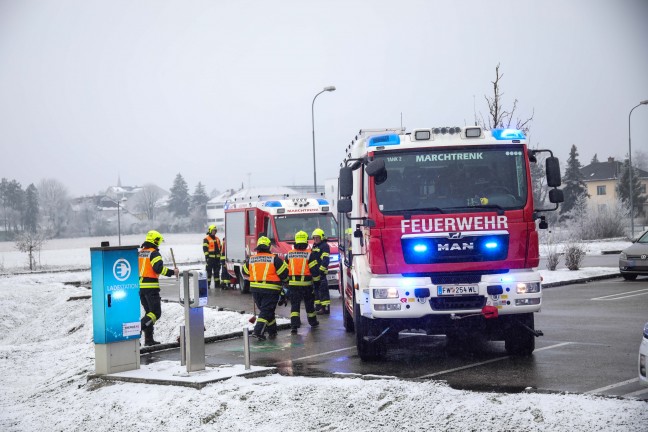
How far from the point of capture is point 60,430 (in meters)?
9.12

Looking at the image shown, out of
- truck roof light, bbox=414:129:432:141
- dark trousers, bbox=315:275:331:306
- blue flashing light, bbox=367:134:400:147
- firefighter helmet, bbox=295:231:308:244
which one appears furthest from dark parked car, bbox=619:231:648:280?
blue flashing light, bbox=367:134:400:147

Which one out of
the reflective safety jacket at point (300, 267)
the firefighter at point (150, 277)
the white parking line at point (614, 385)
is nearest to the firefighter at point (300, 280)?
the reflective safety jacket at point (300, 267)

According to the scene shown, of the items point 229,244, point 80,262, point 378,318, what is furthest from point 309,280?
point 80,262

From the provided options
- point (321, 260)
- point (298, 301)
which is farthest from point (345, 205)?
point (321, 260)

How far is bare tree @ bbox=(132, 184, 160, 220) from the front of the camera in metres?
136

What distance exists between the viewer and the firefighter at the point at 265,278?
14.1m

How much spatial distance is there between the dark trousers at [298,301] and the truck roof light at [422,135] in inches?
215

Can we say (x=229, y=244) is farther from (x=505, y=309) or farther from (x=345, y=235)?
(x=505, y=309)

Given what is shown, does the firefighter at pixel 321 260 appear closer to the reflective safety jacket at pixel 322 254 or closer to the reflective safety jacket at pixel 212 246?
the reflective safety jacket at pixel 322 254

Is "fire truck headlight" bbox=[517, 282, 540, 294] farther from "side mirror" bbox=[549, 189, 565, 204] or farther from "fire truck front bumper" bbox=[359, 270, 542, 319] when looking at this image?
"side mirror" bbox=[549, 189, 565, 204]

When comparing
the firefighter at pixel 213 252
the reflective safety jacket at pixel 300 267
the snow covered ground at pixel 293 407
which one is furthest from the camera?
the firefighter at pixel 213 252

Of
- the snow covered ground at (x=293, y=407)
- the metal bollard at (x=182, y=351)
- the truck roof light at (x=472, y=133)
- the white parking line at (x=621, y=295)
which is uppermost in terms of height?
the truck roof light at (x=472, y=133)

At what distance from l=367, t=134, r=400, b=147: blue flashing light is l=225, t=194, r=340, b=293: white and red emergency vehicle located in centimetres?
1159

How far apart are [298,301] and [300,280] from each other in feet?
1.32
